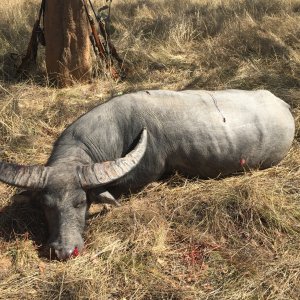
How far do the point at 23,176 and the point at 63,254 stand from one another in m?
0.71

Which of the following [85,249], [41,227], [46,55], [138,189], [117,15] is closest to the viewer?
[85,249]

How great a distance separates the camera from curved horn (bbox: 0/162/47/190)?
3795 millimetres

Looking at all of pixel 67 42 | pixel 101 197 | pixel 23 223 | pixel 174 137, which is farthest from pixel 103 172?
pixel 67 42

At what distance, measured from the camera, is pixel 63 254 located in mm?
3682

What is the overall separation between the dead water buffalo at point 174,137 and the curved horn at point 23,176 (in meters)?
0.13

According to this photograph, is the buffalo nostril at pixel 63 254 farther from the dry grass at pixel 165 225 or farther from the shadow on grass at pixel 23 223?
the shadow on grass at pixel 23 223

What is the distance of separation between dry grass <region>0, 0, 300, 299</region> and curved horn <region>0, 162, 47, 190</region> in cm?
51

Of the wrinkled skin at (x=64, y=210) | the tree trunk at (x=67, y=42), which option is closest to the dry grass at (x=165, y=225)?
the wrinkled skin at (x=64, y=210)

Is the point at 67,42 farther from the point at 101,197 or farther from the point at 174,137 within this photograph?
the point at 101,197

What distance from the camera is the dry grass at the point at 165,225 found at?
347 cm

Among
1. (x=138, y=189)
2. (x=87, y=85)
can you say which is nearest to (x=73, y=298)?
(x=138, y=189)

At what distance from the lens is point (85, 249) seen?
12.7ft

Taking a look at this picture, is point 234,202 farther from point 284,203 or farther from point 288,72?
point 288,72

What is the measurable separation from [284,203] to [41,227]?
2193 millimetres
